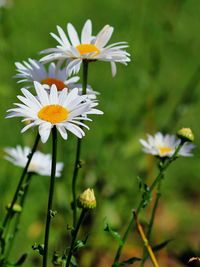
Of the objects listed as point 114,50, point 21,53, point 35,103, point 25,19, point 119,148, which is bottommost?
point 35,103

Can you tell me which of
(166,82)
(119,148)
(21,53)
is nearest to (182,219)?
(119,148)

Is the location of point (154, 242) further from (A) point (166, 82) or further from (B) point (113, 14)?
(B) point (113, 14)

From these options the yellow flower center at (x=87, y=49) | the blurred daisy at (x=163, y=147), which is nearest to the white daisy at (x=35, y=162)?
the blurred daisy at (x=163, y=147)

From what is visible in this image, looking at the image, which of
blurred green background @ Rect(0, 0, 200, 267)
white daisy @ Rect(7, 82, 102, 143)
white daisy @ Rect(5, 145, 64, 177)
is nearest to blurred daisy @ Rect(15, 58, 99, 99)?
white daisy @ Rect(7, 82, 102, 143)

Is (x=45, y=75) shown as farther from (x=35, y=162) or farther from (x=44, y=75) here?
(x=35, y=162)

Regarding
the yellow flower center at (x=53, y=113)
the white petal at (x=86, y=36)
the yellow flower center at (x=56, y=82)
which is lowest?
the yellow flower center at (x=53, y=113)

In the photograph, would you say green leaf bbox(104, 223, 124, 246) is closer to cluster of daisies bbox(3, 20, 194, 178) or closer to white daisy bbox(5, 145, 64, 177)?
cluster of daisies bbox(3, 20, 194, 178)

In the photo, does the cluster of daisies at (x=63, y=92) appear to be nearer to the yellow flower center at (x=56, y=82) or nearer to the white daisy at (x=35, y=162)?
the yellow flower center at (x=56, y=82)
